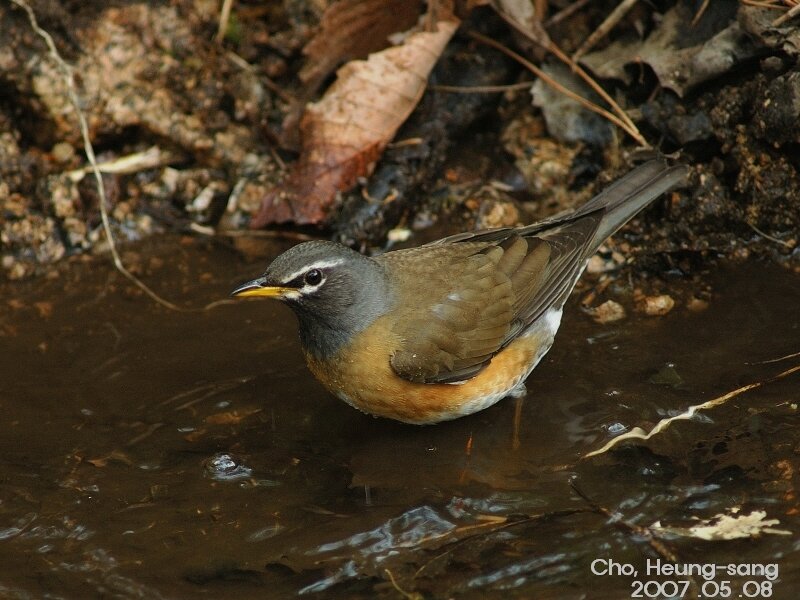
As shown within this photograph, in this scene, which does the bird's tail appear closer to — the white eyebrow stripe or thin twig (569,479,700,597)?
the white eyebrow stripe

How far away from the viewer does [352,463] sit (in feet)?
22.0

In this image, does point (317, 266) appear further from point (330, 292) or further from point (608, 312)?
point (608, 312)

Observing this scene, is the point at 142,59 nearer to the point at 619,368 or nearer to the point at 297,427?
the point at 297,427

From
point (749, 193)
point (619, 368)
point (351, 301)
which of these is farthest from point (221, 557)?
point (749, 193)

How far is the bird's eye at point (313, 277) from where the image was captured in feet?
21.4

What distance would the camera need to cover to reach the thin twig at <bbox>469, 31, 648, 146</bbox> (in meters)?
8.70

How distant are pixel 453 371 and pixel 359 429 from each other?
87 centimetres

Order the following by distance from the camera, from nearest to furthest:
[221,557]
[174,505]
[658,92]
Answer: [221,557] < [174,505] < [658,92]

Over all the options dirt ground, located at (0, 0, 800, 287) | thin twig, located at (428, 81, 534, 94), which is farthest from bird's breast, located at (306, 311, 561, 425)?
thin twig, located at (428, 81, 534, 94)

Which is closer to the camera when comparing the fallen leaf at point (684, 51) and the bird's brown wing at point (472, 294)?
the bird's brown wing at point (472, 294)

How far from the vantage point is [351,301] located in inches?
267

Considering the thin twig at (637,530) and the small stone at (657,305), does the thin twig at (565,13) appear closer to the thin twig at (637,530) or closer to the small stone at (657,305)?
the small stone at (657,305)

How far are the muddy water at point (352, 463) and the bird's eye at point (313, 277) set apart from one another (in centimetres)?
118

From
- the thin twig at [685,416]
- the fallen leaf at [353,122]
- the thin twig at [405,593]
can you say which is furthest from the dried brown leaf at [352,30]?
the thin twig at [405,593]
